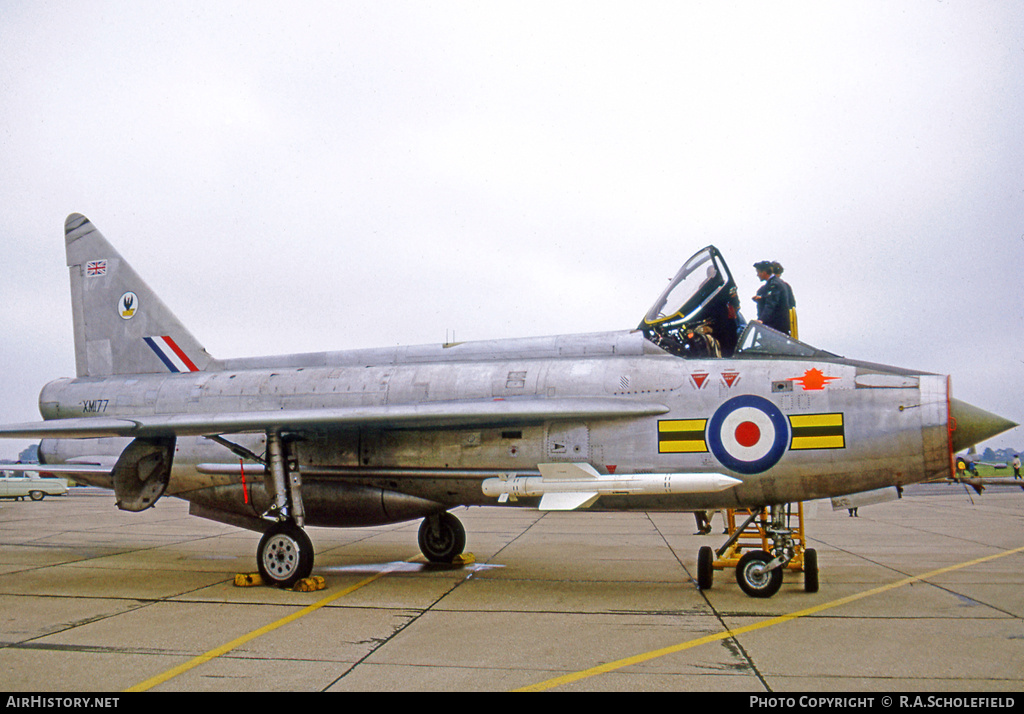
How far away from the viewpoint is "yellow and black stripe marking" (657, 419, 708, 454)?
716 cm

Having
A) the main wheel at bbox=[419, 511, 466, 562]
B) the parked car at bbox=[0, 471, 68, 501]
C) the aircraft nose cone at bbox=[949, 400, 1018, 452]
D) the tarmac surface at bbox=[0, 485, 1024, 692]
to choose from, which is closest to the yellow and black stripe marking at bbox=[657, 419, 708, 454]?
the tarmac surface at bbox=[0, 485, 1024, 692]

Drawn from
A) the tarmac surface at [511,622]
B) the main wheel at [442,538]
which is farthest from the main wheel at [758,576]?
the main wheel at [442,538]

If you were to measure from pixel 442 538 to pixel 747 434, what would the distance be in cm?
446

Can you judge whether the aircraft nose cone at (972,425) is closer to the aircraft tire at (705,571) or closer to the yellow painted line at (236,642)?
the aircraft tire at (705,571)

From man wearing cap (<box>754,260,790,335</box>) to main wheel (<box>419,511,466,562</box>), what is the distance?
15.2 feet

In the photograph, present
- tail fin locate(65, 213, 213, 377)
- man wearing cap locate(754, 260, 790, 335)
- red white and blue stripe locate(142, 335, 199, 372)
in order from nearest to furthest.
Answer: man wearing cap locate(754, 260, 790, 335) < red white and blue stripe locate(142, 335, 199, 372) < tail fin locate(65, 213, 213, 377)

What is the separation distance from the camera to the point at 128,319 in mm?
10609

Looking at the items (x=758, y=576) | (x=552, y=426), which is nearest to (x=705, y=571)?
(x=758, y=576)

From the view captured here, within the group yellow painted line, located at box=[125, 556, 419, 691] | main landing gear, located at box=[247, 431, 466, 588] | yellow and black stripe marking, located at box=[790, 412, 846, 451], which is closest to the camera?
yellow painted line, located at box=[125, 556, 419, 691]

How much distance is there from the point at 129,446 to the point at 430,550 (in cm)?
395

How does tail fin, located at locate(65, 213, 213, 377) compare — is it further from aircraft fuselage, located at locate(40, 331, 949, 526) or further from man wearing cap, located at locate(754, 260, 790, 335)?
man wearing cap, located at locate(754, 260, 790, 335)

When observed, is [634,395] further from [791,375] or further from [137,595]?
[137,595]

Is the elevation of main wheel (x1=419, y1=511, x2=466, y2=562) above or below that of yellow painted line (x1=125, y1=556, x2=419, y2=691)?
below
